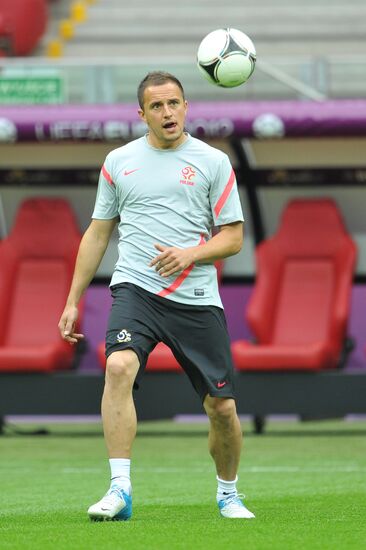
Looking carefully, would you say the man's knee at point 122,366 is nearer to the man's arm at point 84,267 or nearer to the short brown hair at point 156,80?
the man's arm at point 84,267

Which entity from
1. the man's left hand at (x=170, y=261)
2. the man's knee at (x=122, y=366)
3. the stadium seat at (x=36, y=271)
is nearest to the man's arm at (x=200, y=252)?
the man's left hand at (x=170, y=261)

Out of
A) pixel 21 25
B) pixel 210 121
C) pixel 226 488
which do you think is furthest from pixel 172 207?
pixel 21 25

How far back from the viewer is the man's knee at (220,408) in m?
7.21

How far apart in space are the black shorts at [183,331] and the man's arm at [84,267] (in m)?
0.16

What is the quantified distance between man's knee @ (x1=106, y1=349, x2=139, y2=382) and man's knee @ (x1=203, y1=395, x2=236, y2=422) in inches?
16.5

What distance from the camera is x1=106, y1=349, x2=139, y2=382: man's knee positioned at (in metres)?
6.96

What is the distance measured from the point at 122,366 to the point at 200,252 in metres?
0.64

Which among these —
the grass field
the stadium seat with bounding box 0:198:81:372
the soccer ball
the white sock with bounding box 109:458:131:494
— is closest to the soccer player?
the white sock with bounding box 109:458:131:494

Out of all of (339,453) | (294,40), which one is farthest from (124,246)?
(294,40)

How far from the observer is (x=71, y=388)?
14953 mm

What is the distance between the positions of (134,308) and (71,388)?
786 centimetres

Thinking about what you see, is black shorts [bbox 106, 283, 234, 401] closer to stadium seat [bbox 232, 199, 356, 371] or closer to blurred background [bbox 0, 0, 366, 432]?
blurred background [bbox 0, 0, 366, 432]

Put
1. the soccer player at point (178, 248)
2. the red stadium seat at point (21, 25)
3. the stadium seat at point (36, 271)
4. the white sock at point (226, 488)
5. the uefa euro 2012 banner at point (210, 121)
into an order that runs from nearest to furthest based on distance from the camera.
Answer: the soccer player at point (178, 248) < the white sock at point (226, 488) < the uefa euro 2012 banner at point (210, 121) < the stadium seat at point (36, 271) < the red stadium seat at point (21, 25)

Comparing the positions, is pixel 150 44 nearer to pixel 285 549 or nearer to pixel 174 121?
pixel 174 121
